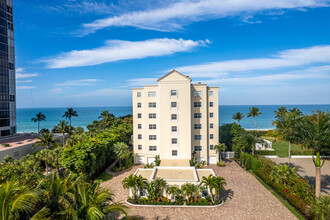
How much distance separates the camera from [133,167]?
102 ft

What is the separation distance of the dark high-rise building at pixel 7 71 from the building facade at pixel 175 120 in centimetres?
3040

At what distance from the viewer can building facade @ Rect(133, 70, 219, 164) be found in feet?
101

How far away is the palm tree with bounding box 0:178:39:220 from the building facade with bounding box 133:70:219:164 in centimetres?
2507

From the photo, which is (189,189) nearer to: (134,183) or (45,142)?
(134,183)

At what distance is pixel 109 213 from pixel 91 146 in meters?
19.1

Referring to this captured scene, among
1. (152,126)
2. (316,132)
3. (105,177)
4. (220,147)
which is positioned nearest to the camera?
(316,132)

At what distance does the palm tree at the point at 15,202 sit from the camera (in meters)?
5.70

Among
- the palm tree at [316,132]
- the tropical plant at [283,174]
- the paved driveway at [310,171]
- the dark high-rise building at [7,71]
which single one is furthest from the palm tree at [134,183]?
the dark high-rise building at [7,71]

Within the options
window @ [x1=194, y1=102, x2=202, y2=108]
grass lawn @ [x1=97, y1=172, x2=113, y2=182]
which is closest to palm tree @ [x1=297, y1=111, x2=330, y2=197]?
window @ [x1=194, y1=102, x2=202, y2=108]

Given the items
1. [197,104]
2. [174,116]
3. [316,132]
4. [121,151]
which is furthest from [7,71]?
[316,132]

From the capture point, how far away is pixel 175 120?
31078 millimetres

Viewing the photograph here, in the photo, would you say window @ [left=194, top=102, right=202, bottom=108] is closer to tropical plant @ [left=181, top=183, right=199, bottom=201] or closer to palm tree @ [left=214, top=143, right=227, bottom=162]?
palm tree @ [left=214, top=143, right=227, bottom=162]

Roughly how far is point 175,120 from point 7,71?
3949cm

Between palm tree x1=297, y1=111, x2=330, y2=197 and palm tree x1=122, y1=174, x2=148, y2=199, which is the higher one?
palm tree x1=297, y1=111, x2=330, y2=197
